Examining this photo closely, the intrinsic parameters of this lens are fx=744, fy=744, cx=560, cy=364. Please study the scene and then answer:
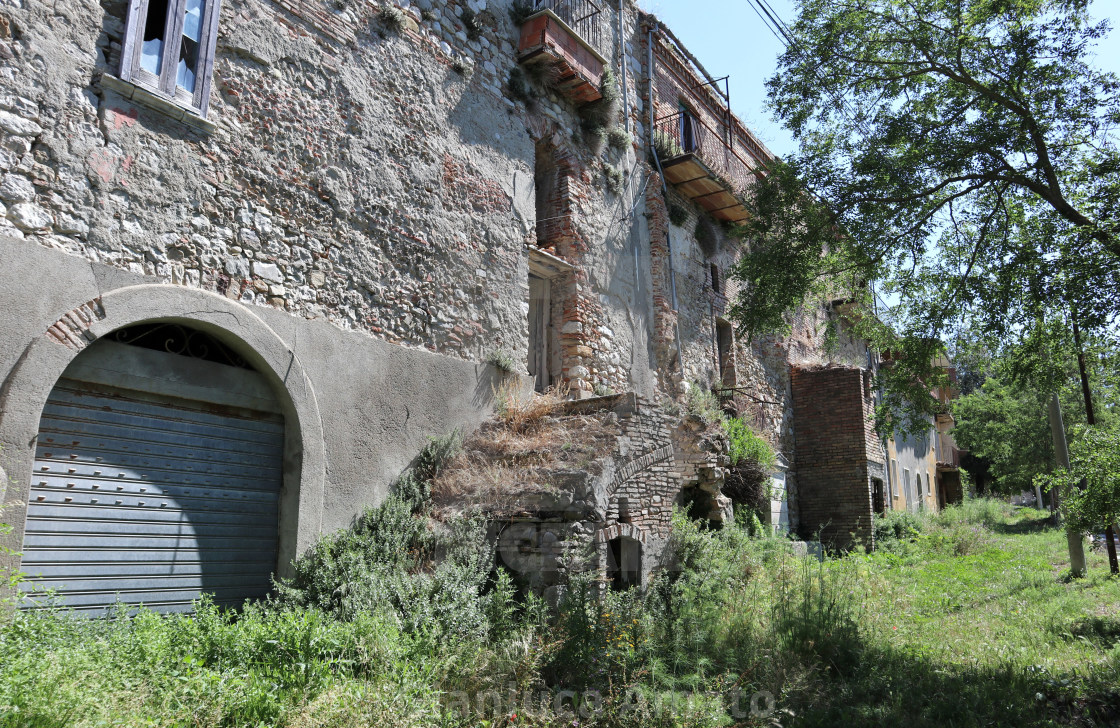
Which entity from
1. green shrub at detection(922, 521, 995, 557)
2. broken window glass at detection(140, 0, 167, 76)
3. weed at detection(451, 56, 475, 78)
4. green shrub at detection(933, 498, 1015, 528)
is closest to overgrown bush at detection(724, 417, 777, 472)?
green shrub at detection(922, 521, 995, 557)

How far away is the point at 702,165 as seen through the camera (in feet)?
43.8

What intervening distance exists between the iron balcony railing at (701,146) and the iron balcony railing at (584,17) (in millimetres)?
1971

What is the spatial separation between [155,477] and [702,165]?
10.4 m

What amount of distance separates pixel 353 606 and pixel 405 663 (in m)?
1.07

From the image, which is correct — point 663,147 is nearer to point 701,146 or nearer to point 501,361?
point 701,146

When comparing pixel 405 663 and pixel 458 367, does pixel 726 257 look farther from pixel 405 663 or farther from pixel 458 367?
pixel 405 663

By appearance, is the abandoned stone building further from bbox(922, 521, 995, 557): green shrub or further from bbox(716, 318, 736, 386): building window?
bbox(922, 521, 995, 557): green shrub

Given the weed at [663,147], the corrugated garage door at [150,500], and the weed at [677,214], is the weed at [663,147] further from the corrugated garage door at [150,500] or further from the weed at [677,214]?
the corrugated garage door at [150,500]

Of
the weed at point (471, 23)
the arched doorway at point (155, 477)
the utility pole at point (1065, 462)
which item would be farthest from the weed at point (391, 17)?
the utility pole at point (1065, 462)

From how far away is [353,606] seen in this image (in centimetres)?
587

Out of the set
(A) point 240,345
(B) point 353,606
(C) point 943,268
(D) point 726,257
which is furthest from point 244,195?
(D) point 726,257

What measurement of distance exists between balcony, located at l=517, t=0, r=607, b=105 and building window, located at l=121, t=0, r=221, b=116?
15.4ft

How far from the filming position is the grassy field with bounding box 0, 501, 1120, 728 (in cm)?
429

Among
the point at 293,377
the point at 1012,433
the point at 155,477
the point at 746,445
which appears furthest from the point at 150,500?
the point at 1012,433
